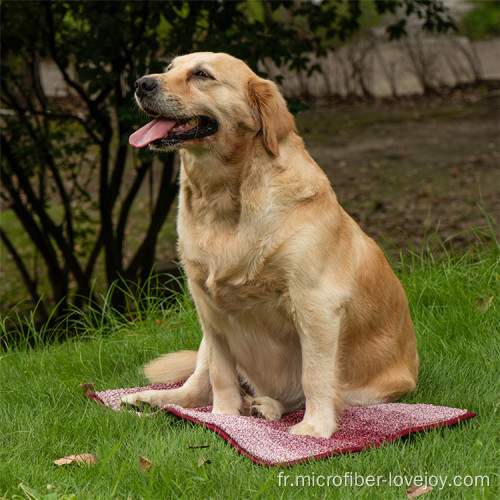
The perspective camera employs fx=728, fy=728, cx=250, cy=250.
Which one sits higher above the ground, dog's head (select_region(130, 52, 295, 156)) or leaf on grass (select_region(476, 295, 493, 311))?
dog's head (select_region(130, 52, 295, 156))

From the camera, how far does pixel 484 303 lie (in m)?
4.09

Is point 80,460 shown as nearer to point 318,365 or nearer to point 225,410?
point 225,410

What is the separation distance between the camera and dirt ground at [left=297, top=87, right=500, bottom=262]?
8.02m

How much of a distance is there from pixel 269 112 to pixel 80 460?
1.55m

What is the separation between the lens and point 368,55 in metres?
14.0

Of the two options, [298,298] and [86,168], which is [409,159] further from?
[298,298]

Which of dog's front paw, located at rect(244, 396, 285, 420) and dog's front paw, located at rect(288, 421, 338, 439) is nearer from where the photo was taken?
dog's front paw, located at rect(288, 421, 338, 439)

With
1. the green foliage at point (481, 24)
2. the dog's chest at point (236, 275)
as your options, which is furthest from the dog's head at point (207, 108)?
the green foliage at point (481, 24)

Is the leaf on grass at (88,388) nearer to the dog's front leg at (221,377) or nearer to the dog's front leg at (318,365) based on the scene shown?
the dog's front leg at (221,377)

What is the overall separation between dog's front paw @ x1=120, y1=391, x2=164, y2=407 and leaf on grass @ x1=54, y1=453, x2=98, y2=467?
1.59 ft

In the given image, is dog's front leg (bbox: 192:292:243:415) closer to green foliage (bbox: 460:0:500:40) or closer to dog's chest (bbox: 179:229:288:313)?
dog's chest (bbox: 179:229:288:313)

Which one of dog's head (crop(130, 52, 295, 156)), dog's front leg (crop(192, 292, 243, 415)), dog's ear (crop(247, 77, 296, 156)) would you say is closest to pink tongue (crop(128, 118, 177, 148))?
dog's head (crop(130, 52, 295, 156))

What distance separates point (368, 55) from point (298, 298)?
11.9 metres

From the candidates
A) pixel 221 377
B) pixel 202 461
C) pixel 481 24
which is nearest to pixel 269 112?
pixel 221 377
